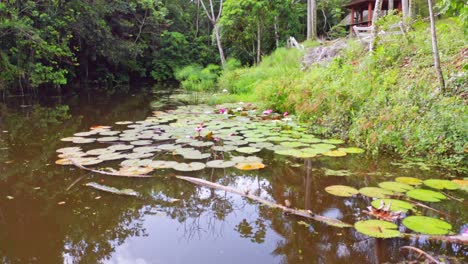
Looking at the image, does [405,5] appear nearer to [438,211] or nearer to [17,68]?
[438,211]

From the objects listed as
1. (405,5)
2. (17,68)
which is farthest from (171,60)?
(405,5)

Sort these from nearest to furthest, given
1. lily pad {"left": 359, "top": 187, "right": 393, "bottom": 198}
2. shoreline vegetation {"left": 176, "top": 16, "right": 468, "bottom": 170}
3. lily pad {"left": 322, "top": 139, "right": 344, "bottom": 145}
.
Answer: lily pad {"left": 359, "top": 187, "right": 393, "bottom": 198} → shoreline vegetation {"left": 176, "top": 16, "right": 468, "bottom": 170} → lily pad {"left": 322, "top": 139, "right": 344, "bottom": 145}

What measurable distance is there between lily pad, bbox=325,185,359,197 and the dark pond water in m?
0.05

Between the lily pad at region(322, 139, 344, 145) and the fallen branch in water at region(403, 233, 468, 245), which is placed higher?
the lily pad at region(322, 139, 344, 145)

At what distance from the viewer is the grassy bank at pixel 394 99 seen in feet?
13.3

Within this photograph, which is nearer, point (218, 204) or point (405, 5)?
point (218, 204)

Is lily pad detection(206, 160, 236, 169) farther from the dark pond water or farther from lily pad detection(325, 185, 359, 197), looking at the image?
lily pad detection(325, 185, 359, 197)

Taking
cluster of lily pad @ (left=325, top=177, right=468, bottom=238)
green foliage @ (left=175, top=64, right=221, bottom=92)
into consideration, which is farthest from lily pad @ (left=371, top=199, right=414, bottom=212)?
green foliage @ (left=175, top=64, right=221, bottom=92)

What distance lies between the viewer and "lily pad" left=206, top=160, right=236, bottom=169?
406 centimetres

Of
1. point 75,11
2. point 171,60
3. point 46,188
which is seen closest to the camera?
point 46,188

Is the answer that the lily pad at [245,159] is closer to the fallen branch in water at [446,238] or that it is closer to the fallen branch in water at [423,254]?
the fallen branch in water at [446,238]

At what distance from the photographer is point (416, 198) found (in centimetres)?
303

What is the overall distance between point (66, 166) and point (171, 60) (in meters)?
20.5

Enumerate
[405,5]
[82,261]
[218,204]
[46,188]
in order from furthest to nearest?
[405,5]
[46,188]
[218,204]
[82,261]
